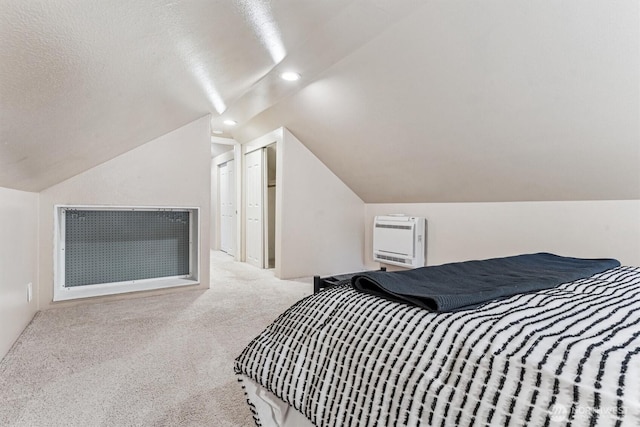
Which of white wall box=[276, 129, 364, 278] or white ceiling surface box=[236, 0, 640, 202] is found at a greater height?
white ceiling surface box=[236, 0, 640, 202]

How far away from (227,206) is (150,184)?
3.05 metres

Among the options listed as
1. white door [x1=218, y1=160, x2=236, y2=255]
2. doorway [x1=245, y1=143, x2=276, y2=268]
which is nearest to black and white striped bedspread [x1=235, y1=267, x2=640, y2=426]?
doorway [x1=245, y1=143, x2=276, y2=268]

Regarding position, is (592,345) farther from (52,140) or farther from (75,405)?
(52,140)

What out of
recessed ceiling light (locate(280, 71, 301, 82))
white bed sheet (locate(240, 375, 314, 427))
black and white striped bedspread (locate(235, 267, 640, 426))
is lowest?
white bed sheet (locate(240, 375, 314, 427))

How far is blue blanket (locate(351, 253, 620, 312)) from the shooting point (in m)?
1.02

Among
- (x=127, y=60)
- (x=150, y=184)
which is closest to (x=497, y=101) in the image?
(x=127, y=60)

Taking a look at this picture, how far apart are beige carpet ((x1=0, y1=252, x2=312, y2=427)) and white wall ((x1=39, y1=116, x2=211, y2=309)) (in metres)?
0.55

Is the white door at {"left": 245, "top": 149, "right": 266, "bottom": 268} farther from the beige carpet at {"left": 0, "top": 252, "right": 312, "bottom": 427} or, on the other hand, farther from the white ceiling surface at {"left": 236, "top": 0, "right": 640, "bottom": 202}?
the beige carpet at {"left": 0, "top": 252, "right": 312, "bottom": 427}

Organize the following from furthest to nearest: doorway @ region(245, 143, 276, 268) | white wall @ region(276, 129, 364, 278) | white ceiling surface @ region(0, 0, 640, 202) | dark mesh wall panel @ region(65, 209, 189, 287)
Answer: doorway @ region(245, 143, 276, 268), white wall @ region(276, 129, 364, 278), dark mesh wall panel @ region(65, 209, 189, 287), white ceiling surface @ region(0, 0, 640, 202)

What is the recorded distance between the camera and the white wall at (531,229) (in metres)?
2.53

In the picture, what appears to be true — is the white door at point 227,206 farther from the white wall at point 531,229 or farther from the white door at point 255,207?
the white wall at point 531,229

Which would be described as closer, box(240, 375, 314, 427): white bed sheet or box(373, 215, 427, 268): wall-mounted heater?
box(240, 375, 314, 427): white bed sheet

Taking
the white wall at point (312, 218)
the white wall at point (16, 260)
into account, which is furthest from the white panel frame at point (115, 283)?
the white wall at point (312, 218)

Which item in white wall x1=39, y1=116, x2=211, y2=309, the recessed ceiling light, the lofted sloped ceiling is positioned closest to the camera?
the lofted sloped ceiling
